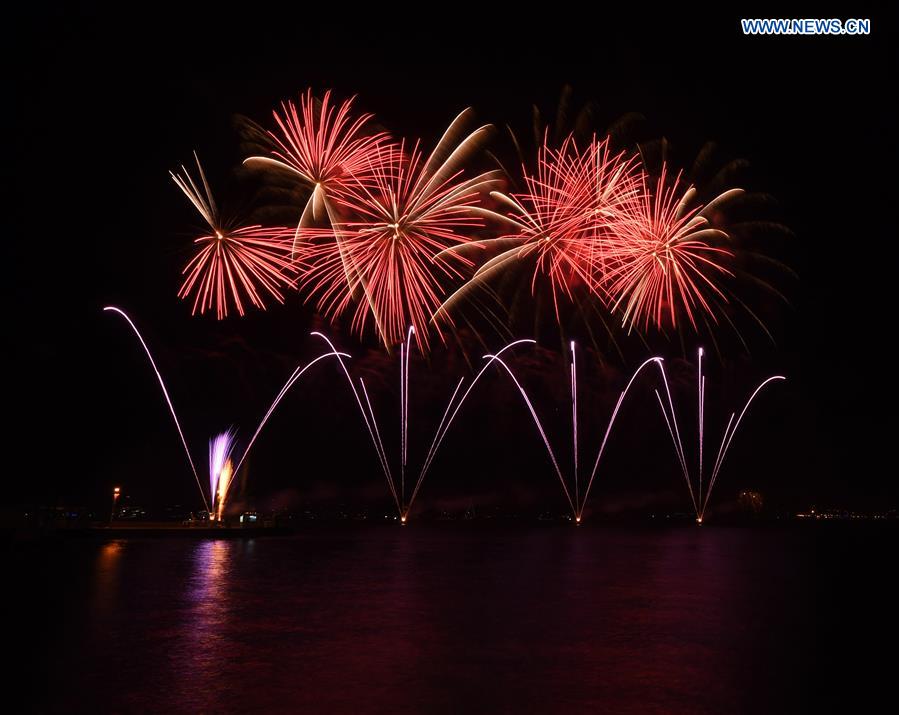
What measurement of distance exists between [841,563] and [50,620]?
82.7ft

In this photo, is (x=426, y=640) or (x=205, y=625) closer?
(x=426, y=640)

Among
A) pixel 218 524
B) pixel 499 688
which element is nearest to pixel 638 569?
pixel 499 688

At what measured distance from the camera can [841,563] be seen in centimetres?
2647

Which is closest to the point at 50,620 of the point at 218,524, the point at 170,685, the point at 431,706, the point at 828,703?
the point at 170,685

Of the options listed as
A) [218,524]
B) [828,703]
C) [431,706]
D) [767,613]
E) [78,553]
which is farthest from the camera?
[218,524]

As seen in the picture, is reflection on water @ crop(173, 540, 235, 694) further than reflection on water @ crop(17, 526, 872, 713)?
Yes

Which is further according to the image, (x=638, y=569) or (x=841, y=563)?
(x=841, y=563)

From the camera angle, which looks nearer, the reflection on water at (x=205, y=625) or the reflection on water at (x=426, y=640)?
the reflection on water at (x=426, y=640)

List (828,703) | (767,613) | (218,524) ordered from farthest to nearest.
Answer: (218,524)
(767,613)
(828,703)

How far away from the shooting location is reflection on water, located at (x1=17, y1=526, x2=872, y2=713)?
24.5 feet

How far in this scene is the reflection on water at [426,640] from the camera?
7.45 meters

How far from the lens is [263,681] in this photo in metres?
7.90

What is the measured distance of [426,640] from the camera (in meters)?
10.3

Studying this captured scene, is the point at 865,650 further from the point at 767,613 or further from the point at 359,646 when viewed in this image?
the point at 359,646
